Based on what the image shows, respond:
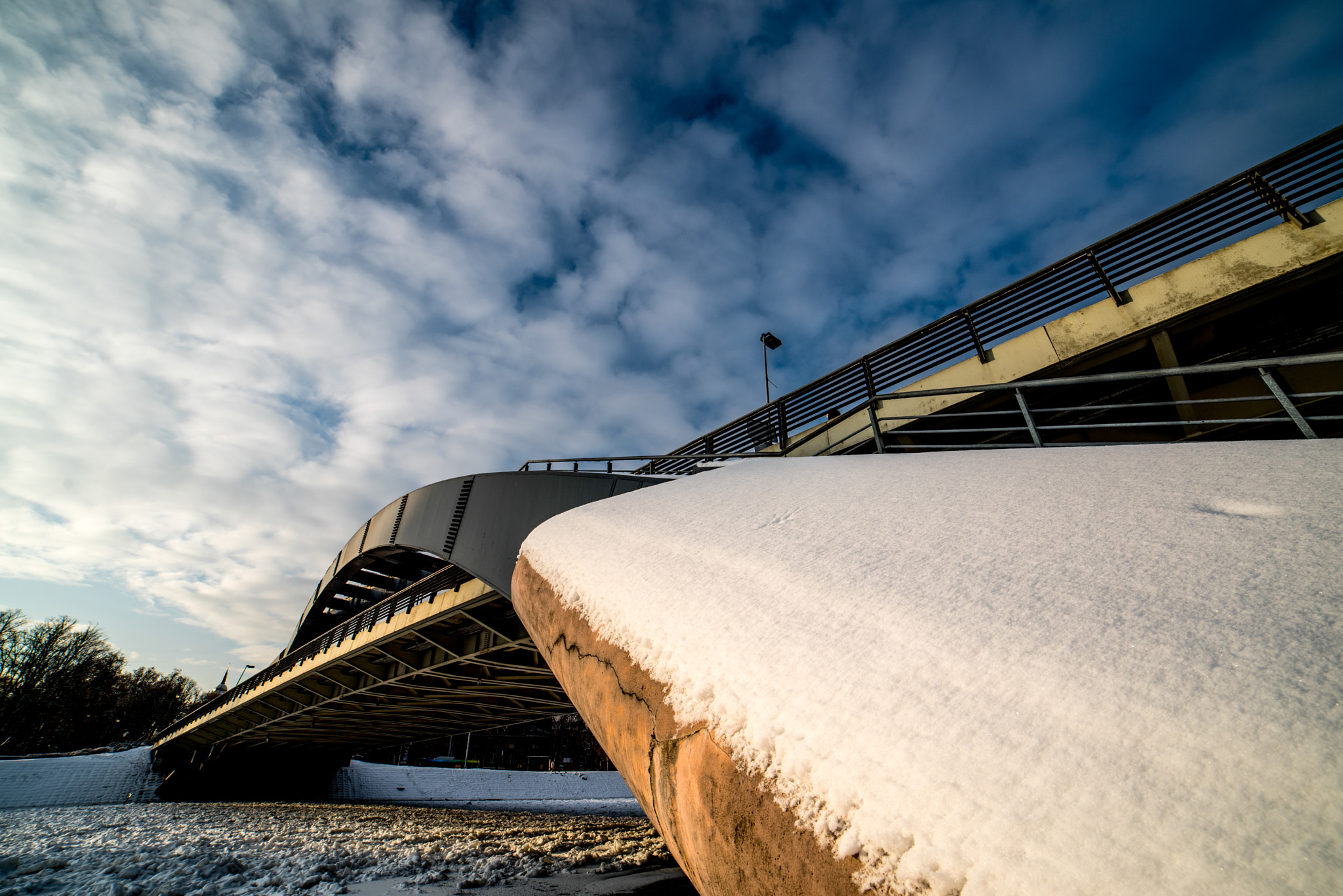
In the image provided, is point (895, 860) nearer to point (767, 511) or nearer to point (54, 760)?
point (767, 511)

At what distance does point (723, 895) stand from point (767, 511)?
2.14 metres

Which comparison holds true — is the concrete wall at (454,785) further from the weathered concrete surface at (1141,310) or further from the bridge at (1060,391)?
the weathered concrete surface at (1141,310)

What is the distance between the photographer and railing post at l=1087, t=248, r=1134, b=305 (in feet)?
22.5

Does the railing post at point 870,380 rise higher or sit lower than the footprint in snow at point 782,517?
higher

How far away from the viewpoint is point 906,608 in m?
1.70

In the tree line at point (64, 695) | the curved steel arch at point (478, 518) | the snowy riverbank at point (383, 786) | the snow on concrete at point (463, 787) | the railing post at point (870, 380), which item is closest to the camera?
the curved steel arch at point (478, 518)

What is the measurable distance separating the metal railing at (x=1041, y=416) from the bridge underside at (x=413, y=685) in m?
4.23

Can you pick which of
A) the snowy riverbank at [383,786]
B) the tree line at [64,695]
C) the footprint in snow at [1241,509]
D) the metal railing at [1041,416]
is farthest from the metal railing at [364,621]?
the tree line at [64,695]

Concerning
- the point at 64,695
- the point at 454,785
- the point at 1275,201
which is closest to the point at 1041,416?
the point at 1275,201

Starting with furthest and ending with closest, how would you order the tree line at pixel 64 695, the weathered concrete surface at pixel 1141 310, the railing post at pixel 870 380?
1. the tree line at pixel 64 695
2. the railing post at pixel 870 380
3. the weathered concrete surface at pixel 1141 310

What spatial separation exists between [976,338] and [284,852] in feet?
50.5

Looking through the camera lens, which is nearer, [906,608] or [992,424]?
[906,608]

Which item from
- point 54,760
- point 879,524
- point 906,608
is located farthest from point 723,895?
point 54,760

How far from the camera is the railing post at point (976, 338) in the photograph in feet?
25.5
